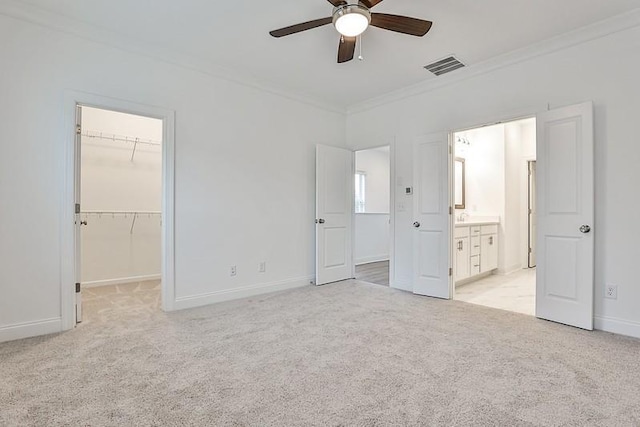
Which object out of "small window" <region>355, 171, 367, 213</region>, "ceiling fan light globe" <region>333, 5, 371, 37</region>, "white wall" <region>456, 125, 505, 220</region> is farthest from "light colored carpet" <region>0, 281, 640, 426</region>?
"small window" <region>355, 171, 367, 213</region>

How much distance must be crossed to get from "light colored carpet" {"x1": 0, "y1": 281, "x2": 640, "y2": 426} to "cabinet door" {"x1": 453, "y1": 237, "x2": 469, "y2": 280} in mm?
1200

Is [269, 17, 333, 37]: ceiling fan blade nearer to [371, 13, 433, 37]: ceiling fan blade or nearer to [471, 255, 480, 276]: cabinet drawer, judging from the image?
[371, 13, 433, 37]: ceiling fan blade

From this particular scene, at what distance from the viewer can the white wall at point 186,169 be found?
104 inches

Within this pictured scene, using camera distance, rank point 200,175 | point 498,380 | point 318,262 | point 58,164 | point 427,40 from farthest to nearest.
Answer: point 318,262, point 200,175, point 427,40, point 58,164, point 498,380

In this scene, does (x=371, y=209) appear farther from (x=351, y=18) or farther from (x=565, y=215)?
(x=351, y=18)

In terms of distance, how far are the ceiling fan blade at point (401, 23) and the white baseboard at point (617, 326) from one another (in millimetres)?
2881

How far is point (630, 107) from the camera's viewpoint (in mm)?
Answer: 2736

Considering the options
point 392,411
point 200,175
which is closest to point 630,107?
point 392,411

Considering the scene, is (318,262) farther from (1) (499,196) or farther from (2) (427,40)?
(1) (499,196)

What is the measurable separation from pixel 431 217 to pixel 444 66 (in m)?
1.75

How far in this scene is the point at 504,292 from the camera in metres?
4.27

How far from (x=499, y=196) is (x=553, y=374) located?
4.03 metres

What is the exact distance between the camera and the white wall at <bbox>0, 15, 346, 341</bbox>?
2645 mm

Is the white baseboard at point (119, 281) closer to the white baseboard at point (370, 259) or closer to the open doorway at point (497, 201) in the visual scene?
the white baseboard at point (370, 259)
